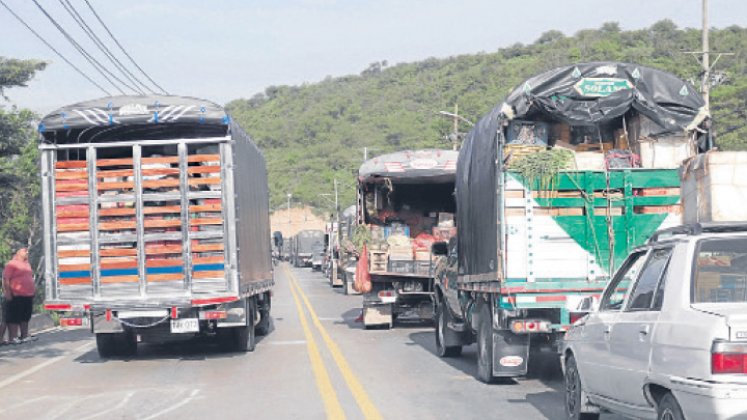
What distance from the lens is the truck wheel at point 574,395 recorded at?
8.81m

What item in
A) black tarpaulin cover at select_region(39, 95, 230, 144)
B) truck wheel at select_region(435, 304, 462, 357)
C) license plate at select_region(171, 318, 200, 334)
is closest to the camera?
black tarpaulin cover at select_region(39, 95, 230, 144)

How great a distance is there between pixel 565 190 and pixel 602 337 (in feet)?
11.7

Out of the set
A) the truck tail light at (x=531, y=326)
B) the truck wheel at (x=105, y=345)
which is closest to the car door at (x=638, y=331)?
the truck tail light at (x=531, y=326)

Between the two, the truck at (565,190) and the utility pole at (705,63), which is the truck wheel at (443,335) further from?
the utility pole at (705,63)

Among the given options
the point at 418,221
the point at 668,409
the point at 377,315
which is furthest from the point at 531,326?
the point at 418,221

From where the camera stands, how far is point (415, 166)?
21.8m

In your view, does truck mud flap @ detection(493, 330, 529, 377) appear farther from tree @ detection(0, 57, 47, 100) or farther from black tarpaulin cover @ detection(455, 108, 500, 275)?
tree @ detection(0, 57, 47, 100)

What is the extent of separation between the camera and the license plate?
15258 mm

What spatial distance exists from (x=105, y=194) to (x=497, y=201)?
6.72 metres

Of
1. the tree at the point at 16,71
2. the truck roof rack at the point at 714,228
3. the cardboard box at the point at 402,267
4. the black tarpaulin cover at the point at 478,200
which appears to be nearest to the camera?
the truck roof rack at the point at 714,228

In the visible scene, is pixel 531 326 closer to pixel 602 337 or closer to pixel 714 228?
pixel 602 337

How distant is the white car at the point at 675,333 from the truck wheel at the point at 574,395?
0.10 metres

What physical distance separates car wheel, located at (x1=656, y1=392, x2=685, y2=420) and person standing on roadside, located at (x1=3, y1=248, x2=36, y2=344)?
1547 centimetres

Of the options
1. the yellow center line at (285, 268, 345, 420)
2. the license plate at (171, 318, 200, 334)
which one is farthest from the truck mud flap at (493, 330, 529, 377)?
the license plate at (171, 318, 200, 334)
